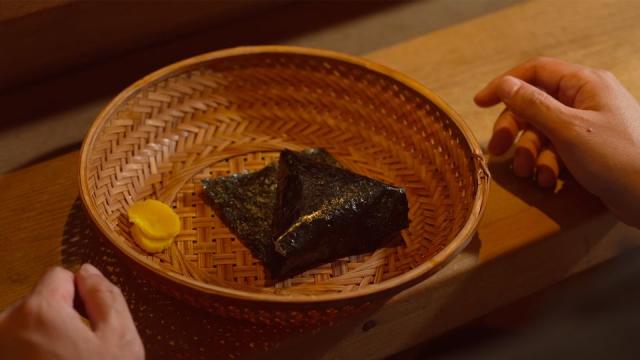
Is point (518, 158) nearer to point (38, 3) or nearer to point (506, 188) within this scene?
point (506, 188)

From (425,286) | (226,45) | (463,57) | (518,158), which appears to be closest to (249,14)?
(226,45)

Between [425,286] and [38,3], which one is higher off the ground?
[38,3]

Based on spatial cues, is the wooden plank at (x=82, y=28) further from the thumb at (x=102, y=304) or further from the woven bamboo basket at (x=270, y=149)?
the thumb at (x=102, y=304)

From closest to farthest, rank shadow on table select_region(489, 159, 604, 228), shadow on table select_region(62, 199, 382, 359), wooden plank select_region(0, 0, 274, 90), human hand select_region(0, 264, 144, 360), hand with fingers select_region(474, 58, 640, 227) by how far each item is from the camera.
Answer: human hand select_region(0, 264, 144, 360), shadow on table select_region(62, 199, 382, 359), hand with fingers select_region(474, 58, 640, 227), shadow on table select_region(489, 159, 604, 228), wooden plank select_region(0, 0, 274, 90)

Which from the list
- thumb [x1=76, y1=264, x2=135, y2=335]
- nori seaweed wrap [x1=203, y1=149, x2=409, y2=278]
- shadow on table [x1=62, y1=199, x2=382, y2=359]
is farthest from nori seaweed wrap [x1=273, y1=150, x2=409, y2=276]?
thumb [x1=76, y1=264, x2=135, y2=335]

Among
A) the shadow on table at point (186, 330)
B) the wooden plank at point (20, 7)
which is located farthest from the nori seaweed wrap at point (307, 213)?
the wooden plank at point (20, 7)

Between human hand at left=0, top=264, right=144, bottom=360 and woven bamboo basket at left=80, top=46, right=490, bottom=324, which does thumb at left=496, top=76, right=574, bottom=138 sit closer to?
woven bamboo basket at left=80, top=46, right=490, bottom=324
